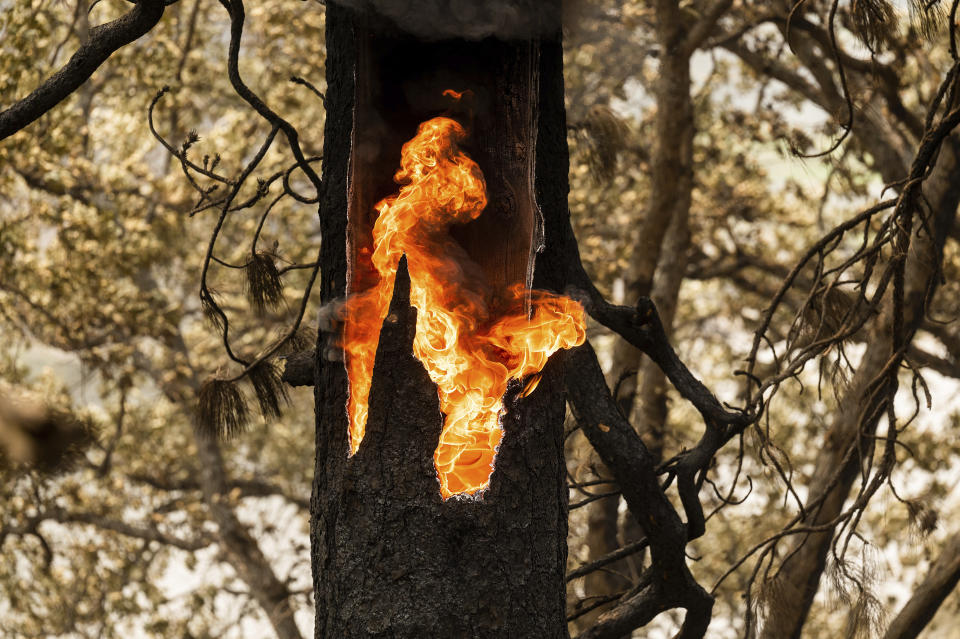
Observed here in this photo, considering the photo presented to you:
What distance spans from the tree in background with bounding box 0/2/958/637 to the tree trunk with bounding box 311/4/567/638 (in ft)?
2.12

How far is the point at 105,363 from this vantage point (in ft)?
28.9

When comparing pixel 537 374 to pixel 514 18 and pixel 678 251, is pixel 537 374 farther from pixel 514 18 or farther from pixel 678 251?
pixel 678 251

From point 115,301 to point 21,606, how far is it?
14.0 feet

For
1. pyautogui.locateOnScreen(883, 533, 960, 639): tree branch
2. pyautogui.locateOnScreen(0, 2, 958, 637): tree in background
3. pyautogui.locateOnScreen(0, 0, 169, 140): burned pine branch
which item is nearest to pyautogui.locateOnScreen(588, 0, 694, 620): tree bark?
pyautogui.locateOnScreen(0, 2, 958, 637): tree in background

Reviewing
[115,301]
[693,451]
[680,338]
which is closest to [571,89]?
[680,338]

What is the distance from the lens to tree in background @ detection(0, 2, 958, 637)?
4465 mm

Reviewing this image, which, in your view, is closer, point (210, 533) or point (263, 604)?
point (263, 604)

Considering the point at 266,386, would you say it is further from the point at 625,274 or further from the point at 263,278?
the point at 625,274

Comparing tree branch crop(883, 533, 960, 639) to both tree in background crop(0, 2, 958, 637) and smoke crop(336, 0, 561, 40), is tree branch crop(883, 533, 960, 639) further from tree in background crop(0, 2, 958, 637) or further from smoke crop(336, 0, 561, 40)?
smoke crop(336, 0, 561, 40)

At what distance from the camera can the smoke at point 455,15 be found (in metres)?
2.73

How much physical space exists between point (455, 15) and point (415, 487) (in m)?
1.24

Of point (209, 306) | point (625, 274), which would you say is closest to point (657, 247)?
point (625, 274)

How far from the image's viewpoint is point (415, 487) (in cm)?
260

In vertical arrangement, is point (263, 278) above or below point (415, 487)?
above
